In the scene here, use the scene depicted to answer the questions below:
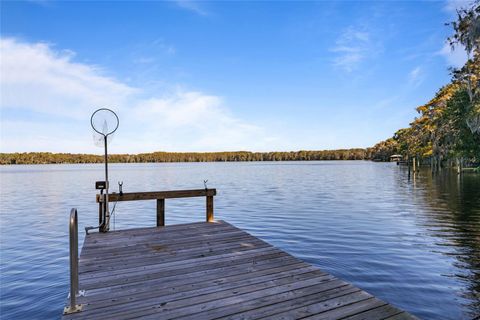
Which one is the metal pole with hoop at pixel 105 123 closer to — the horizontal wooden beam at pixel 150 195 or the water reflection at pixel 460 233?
the horizontal wooden beam at pixel 150 195

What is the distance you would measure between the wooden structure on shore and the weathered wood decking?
1 centimetres

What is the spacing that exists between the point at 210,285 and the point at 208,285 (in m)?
0.03

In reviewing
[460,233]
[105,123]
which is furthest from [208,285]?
[460,233]

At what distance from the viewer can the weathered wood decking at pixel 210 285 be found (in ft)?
11.3

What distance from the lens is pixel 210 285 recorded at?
4.25 m

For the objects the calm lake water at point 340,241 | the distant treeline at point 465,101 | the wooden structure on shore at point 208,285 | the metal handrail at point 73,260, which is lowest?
the calm lake water at point 340,241

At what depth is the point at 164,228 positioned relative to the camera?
8.30m

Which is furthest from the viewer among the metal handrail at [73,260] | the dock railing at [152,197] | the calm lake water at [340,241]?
the dock railing at [152,197]

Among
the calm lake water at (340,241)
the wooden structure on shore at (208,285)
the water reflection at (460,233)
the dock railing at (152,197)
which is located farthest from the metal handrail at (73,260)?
the water reflection at (460,233)

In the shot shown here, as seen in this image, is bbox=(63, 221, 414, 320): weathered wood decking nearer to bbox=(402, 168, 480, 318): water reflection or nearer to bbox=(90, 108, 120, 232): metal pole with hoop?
bbox=(90, 108, 120, 232): metal pole with hoop

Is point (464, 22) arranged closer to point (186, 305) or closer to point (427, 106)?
point (186, 305)

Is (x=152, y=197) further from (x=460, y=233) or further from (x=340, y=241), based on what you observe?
(x=460, y=233)

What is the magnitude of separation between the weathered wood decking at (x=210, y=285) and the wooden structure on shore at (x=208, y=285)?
0.03 ft

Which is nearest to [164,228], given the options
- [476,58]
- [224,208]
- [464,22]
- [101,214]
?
[101,214]
